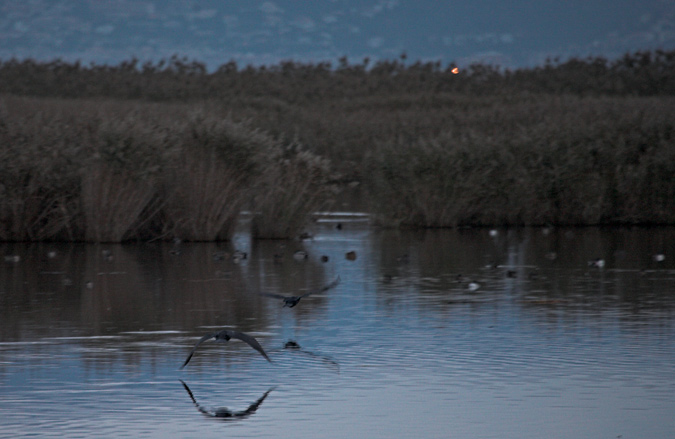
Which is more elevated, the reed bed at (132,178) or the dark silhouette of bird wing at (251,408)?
the reed bed at (132,178)

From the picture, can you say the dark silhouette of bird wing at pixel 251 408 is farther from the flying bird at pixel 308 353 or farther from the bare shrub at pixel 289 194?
the bare shrub at pixel 289 194

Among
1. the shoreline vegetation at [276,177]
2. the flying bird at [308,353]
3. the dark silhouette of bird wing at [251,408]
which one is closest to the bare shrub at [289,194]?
the shoreline vegetation at [276,177]

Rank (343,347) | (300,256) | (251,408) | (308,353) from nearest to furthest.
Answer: (251,408) → (308,353) → (343,347) → (300,256)

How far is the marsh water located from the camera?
20.8 feet

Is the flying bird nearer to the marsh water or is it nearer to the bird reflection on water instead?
the marsh water

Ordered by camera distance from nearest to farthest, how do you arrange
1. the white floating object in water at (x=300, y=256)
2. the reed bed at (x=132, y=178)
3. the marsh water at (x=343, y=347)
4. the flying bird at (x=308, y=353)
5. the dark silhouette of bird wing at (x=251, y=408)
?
the marsh water at (x=343, y=347), the dark silhouette of bird wing at (x=251, y=408), the flying bird at (x=308, y=353), the white floating object in water at (x=300, y=256), the reed bed at (x=132, y=178)

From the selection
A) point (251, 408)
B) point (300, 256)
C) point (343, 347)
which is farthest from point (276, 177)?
point (251, 408)

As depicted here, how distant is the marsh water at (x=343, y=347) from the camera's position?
20.8 feet

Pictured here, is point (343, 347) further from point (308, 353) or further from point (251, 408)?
point (251, 408)

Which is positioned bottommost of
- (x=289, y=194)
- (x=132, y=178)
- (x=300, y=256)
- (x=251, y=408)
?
(x=251, y=408)

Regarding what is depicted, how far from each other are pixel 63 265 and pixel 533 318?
713 cm

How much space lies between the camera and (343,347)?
341 inches

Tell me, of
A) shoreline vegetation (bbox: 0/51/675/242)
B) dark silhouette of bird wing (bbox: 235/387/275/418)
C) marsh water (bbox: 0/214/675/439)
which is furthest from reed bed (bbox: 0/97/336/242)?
dark silhouette of bird wing (bbox: 235/387/275/418)

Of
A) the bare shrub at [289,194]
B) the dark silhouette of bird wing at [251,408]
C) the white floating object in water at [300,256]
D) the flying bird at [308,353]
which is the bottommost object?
the dark silhouette of bird wing at [251,408]
